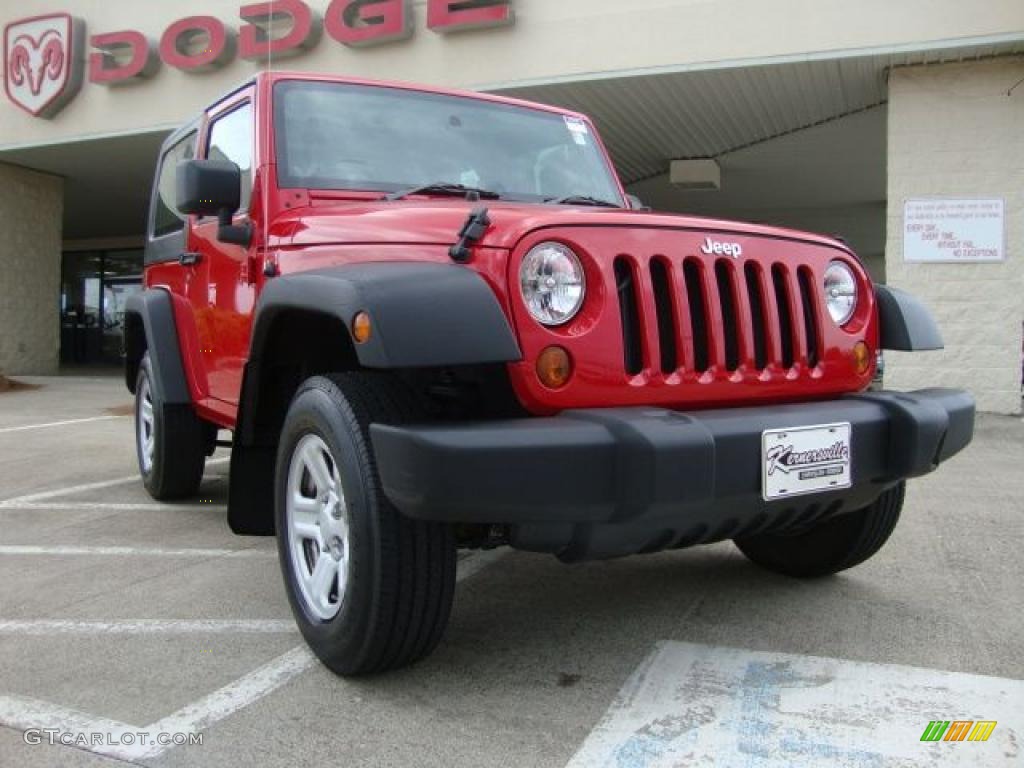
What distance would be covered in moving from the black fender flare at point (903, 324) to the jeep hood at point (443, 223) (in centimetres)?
31

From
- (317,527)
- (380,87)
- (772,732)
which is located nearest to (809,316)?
(772,732)

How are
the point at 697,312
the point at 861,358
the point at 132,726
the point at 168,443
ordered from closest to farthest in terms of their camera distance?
the point at 132,726 → the point at 697,312 → the point at 861,358 → the point at 168,443

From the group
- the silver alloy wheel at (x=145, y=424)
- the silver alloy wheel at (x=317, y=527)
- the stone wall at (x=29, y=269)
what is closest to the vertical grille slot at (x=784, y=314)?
the silver alloy wheel at (x=317, y=527)

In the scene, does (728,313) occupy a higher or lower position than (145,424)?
higher

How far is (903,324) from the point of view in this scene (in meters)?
3.09

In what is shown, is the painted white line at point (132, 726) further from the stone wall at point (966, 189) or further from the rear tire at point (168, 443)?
the stone wall at point (966, 189)

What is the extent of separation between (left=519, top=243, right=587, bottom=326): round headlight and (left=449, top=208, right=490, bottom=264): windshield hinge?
15 centimetres

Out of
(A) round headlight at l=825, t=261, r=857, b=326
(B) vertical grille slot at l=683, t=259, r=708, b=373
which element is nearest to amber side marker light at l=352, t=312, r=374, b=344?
(B) vertical grille slot at l=683, t=259, r=708, b=373

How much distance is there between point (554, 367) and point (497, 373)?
0.16 m

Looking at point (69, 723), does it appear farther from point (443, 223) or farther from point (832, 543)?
point (832, 543)

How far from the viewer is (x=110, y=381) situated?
51.8ft

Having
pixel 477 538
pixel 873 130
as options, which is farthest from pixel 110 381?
pixel 477 538

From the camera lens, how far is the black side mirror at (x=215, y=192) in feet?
10.6

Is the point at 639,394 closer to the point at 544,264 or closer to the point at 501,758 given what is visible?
the point at 544,264
